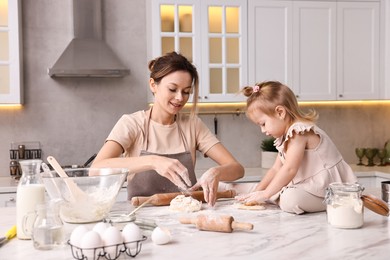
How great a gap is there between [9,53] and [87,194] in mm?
2599

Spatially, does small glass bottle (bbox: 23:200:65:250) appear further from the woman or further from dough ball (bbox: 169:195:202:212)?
the woman

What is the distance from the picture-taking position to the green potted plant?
452cm

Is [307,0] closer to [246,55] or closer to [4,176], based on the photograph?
[246,55]

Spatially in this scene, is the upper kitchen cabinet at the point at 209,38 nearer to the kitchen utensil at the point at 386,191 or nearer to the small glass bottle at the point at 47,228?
the kitchen utensil at the point at 386,191

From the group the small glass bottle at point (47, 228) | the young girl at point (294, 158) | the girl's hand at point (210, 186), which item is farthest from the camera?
the girl's hand at point (210, 186)

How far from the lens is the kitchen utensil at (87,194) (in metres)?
1.72

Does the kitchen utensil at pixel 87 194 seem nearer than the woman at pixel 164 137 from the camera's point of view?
Yes

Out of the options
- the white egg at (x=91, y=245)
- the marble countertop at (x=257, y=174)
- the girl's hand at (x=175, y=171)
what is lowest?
the marble countertop at (x=257, y=174)

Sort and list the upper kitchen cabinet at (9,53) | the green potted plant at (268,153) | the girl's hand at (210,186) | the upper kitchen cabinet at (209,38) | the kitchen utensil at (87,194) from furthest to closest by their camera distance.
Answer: the green potted plant at (268,153) < the upper kitchen cabinet at (209,38) < the upper kitchen cabinet at (9,53) < the girl's hand at (210,186) < the kitchen utensil at (87,194)

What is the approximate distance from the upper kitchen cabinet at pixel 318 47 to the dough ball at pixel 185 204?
2450 mm

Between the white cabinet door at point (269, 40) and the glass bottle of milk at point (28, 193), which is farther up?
the white cabinet door at point (269, 40)

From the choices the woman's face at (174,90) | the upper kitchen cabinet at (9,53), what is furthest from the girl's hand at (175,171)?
the upper kitchen cabinet at (9,53)

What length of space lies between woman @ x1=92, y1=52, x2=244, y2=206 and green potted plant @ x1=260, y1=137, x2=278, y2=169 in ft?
5.95

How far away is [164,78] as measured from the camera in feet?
8.49
